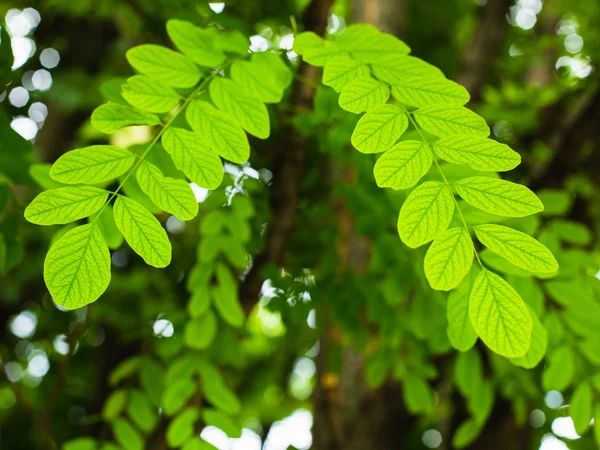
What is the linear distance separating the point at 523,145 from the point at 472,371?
4.30 feet

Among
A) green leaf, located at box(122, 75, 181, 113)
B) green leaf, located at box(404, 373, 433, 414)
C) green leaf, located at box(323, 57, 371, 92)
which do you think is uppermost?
green leaf, located at box(323, 57, 371, 92)

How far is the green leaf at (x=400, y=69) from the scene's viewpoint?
93 cm

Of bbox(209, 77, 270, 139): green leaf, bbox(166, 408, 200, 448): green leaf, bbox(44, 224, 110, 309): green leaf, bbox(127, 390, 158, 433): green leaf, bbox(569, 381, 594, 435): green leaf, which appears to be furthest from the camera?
bbox(127, 390, 158, 433): green leaf

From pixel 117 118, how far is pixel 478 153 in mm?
581

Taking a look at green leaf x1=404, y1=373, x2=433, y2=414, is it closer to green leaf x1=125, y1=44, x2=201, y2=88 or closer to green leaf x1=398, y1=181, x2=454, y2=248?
green leaf x1=398, y1=181, x2=454, y2=248

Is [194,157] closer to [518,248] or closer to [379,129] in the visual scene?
[379,129]

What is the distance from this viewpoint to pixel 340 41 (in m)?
1.07

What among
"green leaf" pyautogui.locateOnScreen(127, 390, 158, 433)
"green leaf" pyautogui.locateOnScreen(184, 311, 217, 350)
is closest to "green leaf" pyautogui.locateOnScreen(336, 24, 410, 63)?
"green leaf" pyautogui.locateOnScreen(184, 311, 217, 350)

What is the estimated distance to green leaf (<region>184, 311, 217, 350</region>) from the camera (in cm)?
133

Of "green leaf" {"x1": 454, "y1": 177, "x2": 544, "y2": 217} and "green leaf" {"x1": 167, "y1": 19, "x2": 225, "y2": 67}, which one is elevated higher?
"green leaf" {"x1": 454, "y1": 177, "x2": 544, "y2": 217}

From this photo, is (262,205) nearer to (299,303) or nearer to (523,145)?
(299,303)

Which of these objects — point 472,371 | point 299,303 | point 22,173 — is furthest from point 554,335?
point 22,173

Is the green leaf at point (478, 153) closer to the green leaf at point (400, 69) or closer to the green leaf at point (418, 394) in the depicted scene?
the green leaf at point (400, 69)

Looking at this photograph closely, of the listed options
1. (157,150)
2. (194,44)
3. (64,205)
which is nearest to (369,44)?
(194,44)
